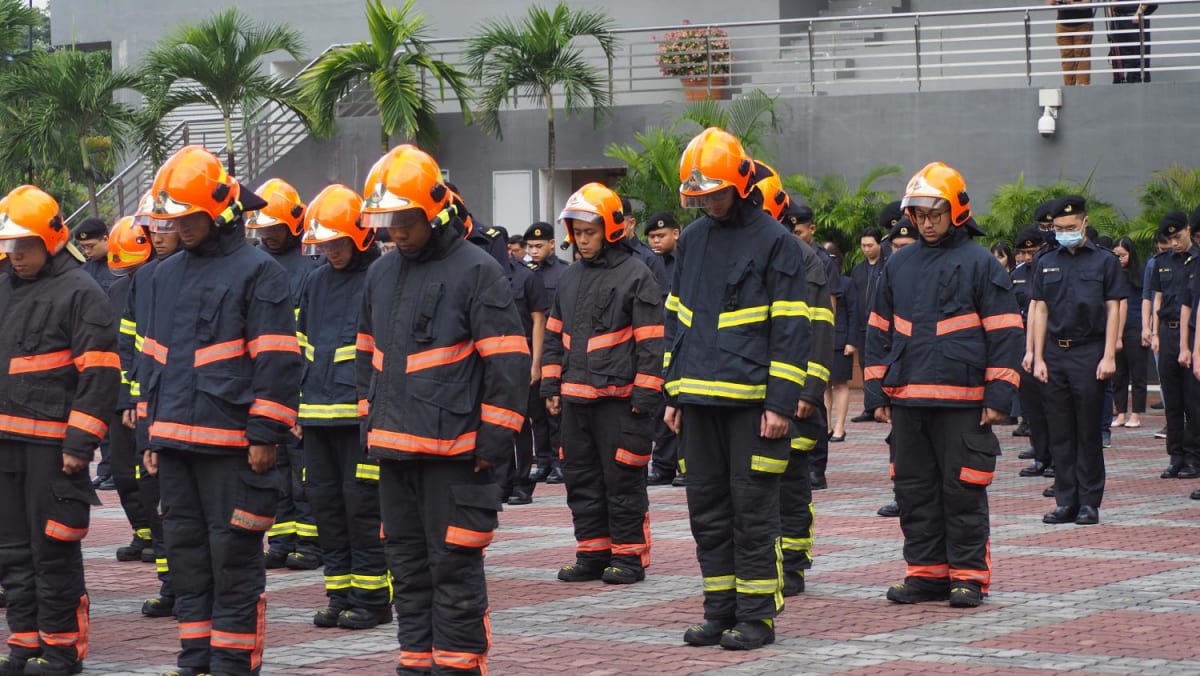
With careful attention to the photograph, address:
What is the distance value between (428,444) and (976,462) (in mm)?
3648

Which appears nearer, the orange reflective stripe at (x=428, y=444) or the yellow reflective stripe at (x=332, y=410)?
the orange reflective stripe at (x=428, y=444)

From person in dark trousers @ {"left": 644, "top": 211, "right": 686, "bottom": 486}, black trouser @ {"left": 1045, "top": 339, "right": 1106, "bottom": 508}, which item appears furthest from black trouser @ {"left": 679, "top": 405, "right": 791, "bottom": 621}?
person in dark trousers @ {"left": 644, "top": 211, "right": 686, "bottom": 486}

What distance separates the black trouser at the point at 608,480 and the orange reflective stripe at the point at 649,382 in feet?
0.78

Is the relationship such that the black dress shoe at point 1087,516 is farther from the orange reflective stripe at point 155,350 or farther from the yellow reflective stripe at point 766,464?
the orange reflective stripe at point 155,350

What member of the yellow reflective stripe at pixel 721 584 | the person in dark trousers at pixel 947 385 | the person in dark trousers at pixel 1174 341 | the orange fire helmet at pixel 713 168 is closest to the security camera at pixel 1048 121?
the person in dark trousers at pixel 1174 341

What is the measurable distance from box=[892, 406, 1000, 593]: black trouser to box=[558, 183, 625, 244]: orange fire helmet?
2167 millimetres

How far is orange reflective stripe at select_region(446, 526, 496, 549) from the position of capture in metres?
6.84

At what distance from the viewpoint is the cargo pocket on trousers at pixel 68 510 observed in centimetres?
790

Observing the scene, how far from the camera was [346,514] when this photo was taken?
910 cm

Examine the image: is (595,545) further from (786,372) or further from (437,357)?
(437,357)

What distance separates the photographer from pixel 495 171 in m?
27.7

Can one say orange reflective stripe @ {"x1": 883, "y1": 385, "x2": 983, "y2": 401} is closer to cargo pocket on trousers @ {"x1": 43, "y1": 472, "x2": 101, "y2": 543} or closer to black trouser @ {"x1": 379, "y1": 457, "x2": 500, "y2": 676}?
black trouser @ {"x1": 379, "y1": 457, "x2": 500, "y2": 676}

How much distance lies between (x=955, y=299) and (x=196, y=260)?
14.0 ft

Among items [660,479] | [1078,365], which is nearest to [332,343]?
[1078,365]
